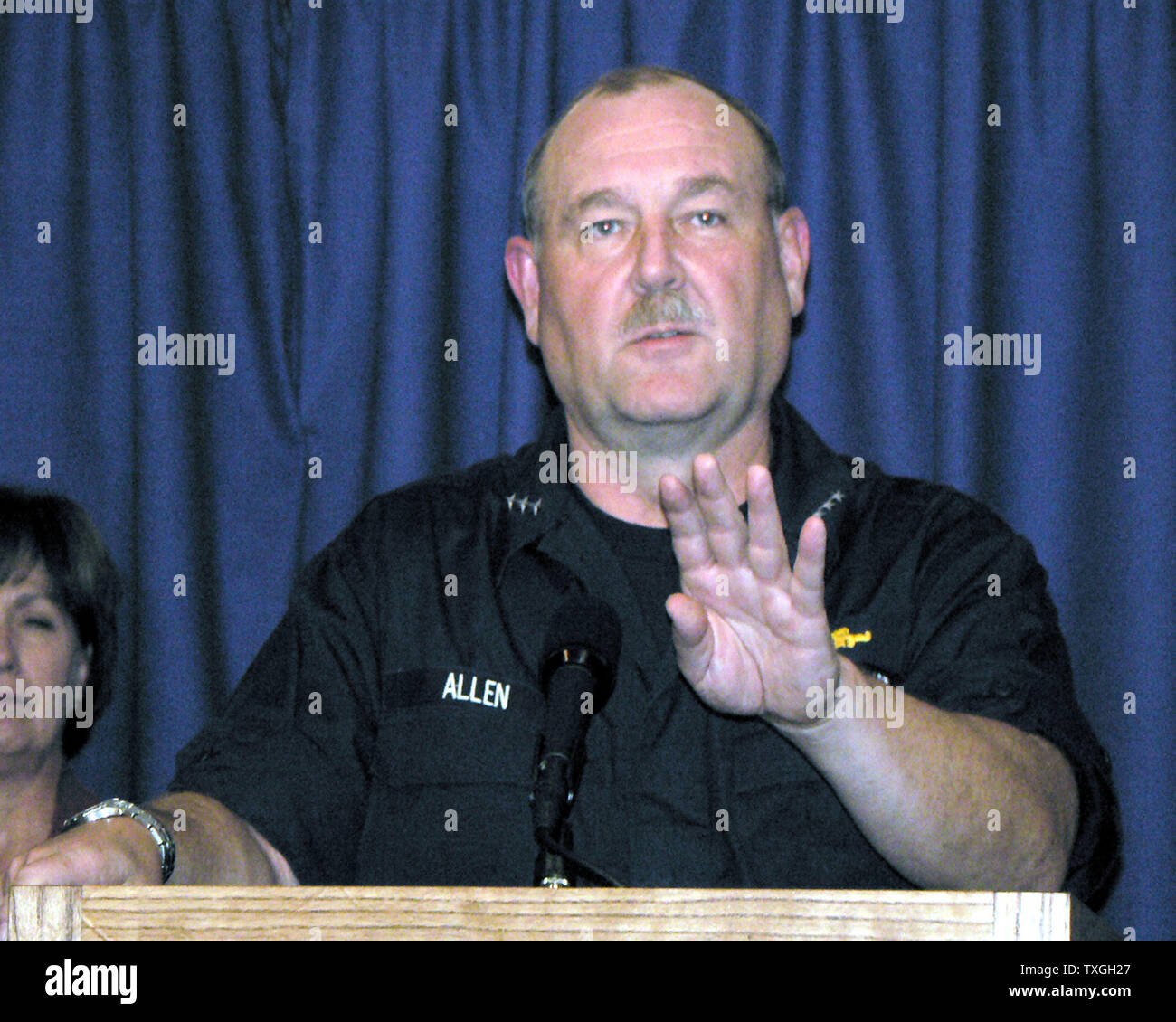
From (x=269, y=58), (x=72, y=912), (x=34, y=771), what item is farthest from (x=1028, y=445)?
(x=72, y=912)

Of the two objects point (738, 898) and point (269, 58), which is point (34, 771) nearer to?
point (269, 58)

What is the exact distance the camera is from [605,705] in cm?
165

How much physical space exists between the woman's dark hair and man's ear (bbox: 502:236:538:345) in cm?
78

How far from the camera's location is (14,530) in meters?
2.11

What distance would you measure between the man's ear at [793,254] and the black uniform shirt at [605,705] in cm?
29

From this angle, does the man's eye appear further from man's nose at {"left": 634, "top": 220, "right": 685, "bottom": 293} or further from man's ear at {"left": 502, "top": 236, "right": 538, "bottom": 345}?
man's ear at {"left": 502, "top": 236, "right": 538, "bottom": 345}

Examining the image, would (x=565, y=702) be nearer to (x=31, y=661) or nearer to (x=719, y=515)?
(x=719, y=515)

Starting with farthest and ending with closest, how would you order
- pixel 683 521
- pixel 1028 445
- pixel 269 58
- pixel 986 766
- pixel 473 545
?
1. pixel 269 58
2. pixel 1028 445
3. pixel 473 545
4. pixel 986 766
5. pixel 683 521

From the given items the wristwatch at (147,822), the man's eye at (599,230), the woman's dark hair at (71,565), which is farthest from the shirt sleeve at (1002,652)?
the woman's dark hair at (71,565)

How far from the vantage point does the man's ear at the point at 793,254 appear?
2033 mm

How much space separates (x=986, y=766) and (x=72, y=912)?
87 centimetres

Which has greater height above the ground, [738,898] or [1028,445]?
[1028,445]
